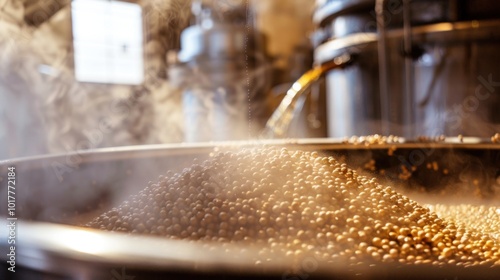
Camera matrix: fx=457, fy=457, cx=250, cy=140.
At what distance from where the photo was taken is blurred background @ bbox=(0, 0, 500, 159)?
1.41m

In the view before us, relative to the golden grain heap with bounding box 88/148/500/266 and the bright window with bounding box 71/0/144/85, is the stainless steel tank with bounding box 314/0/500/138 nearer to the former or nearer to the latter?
the golden grain heap with bounding box 88/148/500/266

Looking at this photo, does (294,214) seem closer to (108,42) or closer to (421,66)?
(421,66)

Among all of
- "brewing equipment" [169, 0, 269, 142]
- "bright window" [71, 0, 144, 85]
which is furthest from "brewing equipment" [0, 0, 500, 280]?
"bright window" [71, 0, 144, 85]

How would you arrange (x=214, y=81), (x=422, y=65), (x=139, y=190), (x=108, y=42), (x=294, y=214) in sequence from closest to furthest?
(x=294, y=214), (x=139, y=190), (x=422, y=65), (x=214, y=81), (x=108, y=42)

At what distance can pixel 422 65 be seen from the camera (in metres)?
1.46

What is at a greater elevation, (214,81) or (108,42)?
(108,42)

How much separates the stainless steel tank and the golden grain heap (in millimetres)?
759

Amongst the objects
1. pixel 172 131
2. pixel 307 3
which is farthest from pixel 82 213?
pixel 307 3

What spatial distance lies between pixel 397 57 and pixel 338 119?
37cm

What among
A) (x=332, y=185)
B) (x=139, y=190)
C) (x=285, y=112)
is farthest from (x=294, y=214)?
(x=285, y=112)

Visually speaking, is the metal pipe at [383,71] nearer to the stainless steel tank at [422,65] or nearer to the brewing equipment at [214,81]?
the stainless steel tank at [422,65]

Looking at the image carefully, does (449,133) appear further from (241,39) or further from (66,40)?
(66,40)

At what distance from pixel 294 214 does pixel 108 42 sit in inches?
155

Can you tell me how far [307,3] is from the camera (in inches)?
173
